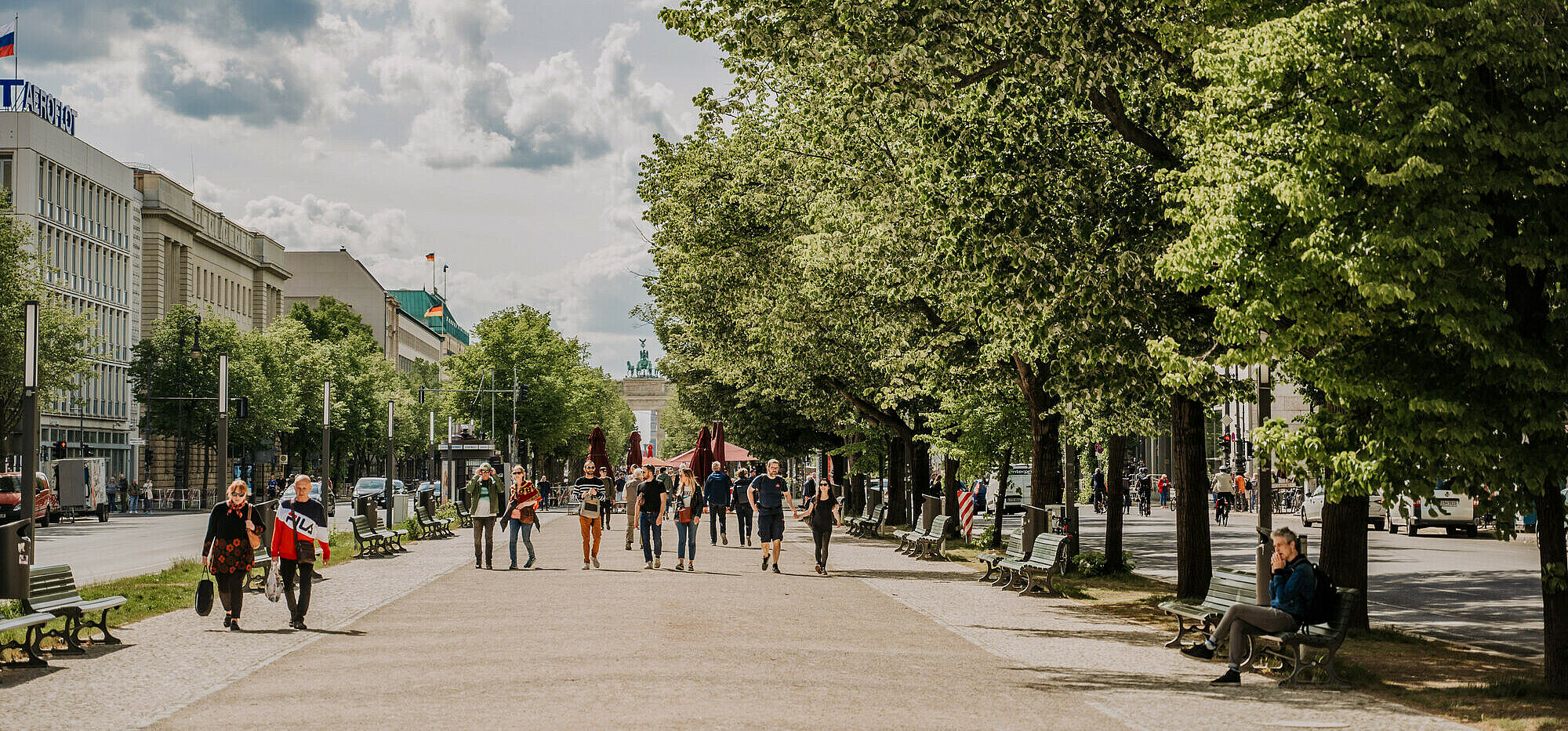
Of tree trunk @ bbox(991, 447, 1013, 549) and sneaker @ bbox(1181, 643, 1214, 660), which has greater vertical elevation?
tree trunk @ bbox(991, 447, 1013, 549)

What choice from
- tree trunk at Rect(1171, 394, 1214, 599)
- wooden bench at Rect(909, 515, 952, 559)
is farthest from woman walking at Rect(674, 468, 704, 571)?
tree trunk at Rect(1171, 394, 1214, 599)

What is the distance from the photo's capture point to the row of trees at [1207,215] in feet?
34.5

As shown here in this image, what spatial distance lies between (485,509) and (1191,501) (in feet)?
41.9

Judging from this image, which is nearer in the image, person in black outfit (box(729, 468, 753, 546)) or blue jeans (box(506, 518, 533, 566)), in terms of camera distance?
blue jeans (box(506, 518, 533, 566))

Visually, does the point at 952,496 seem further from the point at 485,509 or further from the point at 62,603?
the point at 62,603

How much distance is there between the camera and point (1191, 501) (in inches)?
752

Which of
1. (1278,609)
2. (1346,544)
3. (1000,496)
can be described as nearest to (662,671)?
(1278,609)

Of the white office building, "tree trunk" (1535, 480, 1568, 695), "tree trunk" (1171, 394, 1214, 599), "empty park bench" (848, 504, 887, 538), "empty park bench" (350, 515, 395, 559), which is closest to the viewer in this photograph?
"tree trunk" (1535, 480, 1568, 695)

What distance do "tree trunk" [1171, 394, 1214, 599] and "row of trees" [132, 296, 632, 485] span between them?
50.9 meters

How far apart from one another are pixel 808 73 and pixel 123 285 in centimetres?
7267

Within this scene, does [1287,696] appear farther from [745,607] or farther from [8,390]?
[8,390]

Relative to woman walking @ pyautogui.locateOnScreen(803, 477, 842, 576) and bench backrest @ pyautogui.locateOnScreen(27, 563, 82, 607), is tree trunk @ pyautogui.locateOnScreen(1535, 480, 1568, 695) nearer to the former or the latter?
bench backrest @ pyautogui.locateOnScreen(27, 563, 82, 607)

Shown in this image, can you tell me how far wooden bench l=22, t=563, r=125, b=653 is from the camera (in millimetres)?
13438

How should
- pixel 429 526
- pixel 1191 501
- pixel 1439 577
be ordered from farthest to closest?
1. pixel 429 526
2. pixel 1439 577
3. pixel 1191 501
